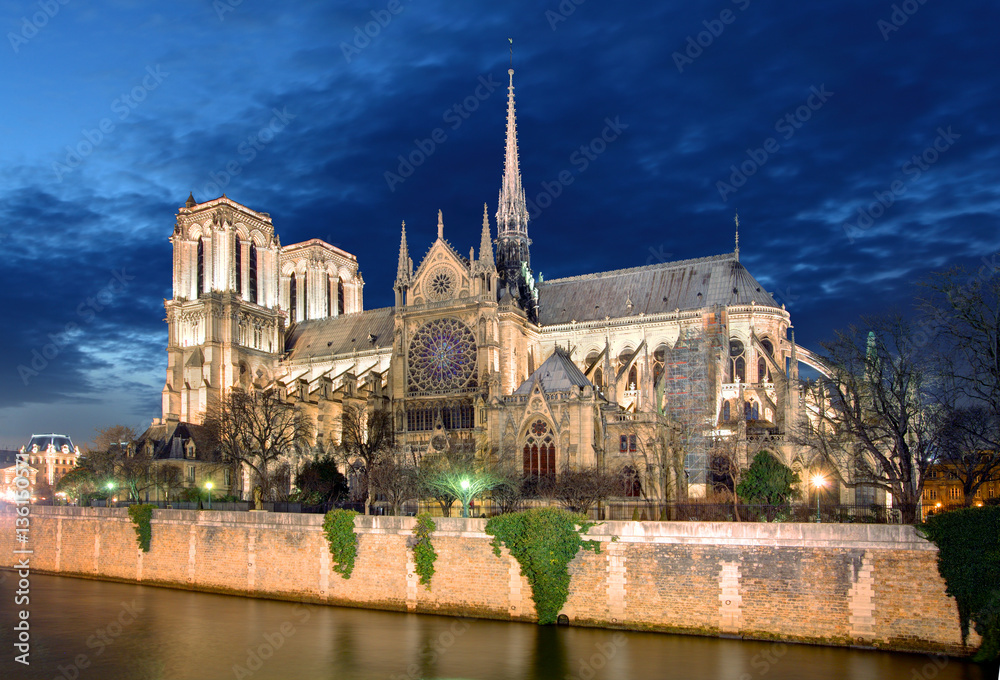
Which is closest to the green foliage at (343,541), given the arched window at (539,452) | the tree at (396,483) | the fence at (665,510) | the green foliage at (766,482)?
the fence at (665,510)

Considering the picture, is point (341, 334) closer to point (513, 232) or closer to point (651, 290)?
point (513, 232)

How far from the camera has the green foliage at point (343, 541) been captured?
33125 millimetres

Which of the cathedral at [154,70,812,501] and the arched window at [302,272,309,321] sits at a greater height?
the arched window at [302,272,309,321]

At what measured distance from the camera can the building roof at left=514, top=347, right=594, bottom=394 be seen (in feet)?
160

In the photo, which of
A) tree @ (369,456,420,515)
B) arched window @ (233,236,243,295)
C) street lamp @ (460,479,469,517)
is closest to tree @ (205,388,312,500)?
tree @ (369,456,420,515)

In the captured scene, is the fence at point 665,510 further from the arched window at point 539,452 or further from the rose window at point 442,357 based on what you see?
the rose window at point 442,357

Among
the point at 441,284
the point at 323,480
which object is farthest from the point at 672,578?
the point at 441,284

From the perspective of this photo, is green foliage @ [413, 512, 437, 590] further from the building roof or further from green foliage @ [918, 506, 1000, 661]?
the building roof

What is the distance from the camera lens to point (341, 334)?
7500 centimetres

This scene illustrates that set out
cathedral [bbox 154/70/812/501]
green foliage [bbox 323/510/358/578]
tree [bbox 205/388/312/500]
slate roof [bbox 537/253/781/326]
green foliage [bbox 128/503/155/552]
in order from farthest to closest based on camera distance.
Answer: slate roof [bbox 537/253/781/326] → tree [bbox 205/388/312/500] → cathedral [bbox 154/70/812/501] → green foliage [bbox 128/503/155/552] → green foliage [bbox 323/510/358/578]

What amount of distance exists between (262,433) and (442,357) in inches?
487

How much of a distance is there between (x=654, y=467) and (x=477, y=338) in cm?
1674

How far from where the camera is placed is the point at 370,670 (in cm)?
2503

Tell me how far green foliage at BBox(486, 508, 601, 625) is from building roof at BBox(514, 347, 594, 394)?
1906 centimetres
